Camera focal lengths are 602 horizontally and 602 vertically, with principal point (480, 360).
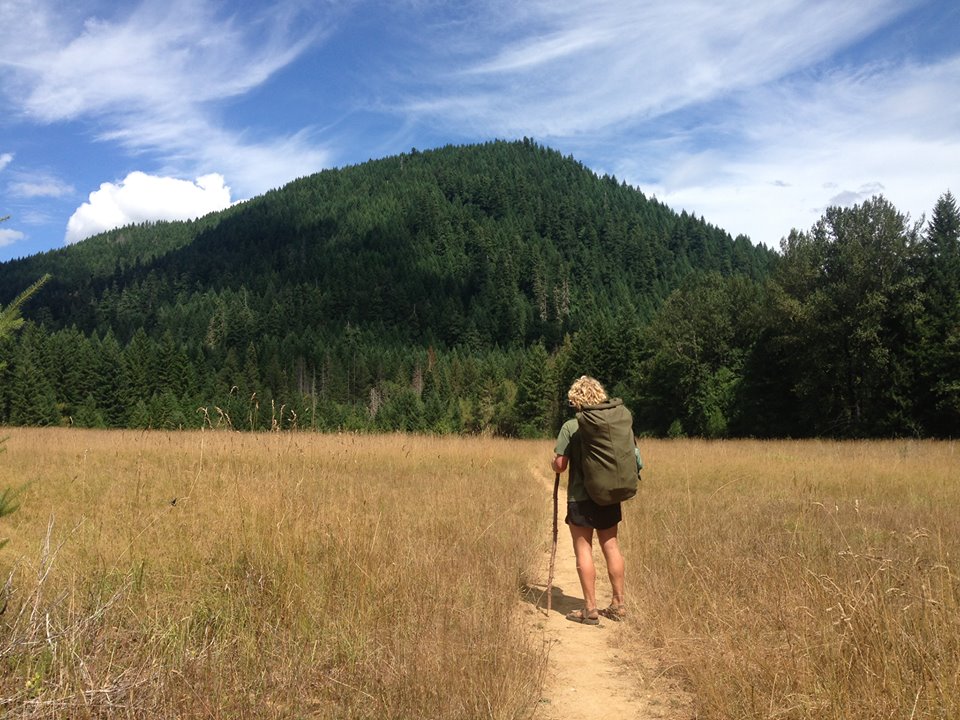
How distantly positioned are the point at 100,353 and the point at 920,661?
7883 centimetres

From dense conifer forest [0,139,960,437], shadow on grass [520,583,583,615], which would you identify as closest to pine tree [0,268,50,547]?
dense conifer forest [0,139,960,437]

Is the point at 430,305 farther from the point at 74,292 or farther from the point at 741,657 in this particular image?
the point at 741,657

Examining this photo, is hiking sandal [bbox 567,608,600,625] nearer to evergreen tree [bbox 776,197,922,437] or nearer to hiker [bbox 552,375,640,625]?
hiker [bbox 552,375,640,625]

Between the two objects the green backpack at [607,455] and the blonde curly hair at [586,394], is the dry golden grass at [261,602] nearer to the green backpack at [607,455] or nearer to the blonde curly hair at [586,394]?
the green backpack at [607,455]

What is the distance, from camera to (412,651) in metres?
3.41

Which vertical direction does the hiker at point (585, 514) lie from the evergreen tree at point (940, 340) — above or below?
below

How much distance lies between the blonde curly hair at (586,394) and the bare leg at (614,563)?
1.11 metres

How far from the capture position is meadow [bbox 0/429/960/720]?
8.98 ft

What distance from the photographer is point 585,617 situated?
16.2 feet

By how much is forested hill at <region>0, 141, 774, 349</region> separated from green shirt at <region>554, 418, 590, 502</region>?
389 feet

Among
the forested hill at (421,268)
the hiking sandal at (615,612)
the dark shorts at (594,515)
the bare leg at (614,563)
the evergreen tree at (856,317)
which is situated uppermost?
the forested hill at (421,268)

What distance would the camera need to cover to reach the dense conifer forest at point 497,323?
99.0 feet

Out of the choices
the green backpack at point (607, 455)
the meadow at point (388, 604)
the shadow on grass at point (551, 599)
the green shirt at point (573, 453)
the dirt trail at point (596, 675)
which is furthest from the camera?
the shadow on grass at point (551, 599)

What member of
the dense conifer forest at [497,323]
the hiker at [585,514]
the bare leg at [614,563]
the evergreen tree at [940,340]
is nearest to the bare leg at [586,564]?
the hiker at [585,514]
